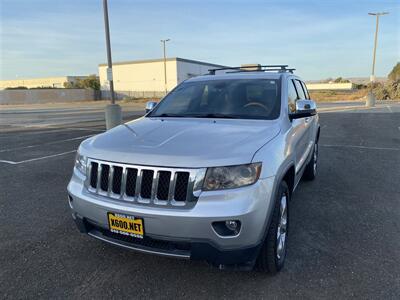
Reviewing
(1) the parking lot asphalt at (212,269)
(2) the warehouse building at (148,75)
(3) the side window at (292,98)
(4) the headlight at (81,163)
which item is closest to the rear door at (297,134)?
(3) the side window at (292,98)

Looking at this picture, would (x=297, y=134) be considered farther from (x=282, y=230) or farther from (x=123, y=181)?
(x=123, y=181)

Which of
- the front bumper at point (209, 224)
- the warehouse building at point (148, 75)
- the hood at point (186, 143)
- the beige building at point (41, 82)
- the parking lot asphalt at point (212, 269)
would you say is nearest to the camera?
the front bumper at point (209, 224)

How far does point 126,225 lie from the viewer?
2.63 metres

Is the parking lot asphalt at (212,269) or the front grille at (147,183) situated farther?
the parking lot asphalt at (212,269)

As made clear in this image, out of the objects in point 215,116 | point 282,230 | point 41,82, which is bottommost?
point 282,230

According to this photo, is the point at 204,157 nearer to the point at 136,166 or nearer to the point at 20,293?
the point at 136,166

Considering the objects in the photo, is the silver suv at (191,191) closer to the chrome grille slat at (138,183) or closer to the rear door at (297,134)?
the chrome grille slat at (138,183)

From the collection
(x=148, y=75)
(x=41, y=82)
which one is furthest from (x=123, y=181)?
(x=41, y=82)

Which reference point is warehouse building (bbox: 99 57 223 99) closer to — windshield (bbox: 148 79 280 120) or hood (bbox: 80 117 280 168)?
windshield (bbox: 148 79 280 120)

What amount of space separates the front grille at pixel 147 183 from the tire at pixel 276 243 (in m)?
0.78

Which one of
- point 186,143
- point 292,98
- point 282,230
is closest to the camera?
point 186,143

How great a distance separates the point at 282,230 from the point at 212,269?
75 centimetres

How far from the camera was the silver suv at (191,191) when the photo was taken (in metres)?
2.45

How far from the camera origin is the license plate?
2568 millimetres
